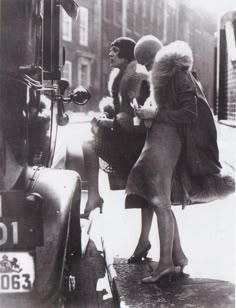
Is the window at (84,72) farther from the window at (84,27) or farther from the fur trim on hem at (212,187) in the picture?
the fur trim on hem at (212,187)

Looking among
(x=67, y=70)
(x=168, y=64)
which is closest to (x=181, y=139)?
(x=168, y=64)

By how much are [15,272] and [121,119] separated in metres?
2.16

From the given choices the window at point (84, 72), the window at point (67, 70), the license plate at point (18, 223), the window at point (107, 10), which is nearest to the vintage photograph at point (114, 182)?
the license plate at point (18, 223)

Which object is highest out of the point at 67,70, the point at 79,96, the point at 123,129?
the point at 67,70

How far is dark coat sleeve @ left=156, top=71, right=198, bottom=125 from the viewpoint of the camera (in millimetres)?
3074

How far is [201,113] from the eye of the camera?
125 inches

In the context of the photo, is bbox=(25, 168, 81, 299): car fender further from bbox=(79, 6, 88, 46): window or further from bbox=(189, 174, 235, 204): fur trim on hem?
bbox=(79, 6, 88, 46): window

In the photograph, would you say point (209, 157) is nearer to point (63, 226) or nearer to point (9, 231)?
point (63, 226)

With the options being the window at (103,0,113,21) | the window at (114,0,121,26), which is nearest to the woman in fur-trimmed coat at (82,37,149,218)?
the window at (114,0,121,26)

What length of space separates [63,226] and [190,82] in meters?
1.20

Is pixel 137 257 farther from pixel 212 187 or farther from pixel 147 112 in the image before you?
pixel 147 112

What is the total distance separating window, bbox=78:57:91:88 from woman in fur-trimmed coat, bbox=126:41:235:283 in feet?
76.8

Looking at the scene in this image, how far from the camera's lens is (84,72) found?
2716 cm

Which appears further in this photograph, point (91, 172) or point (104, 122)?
point (91, 172)
